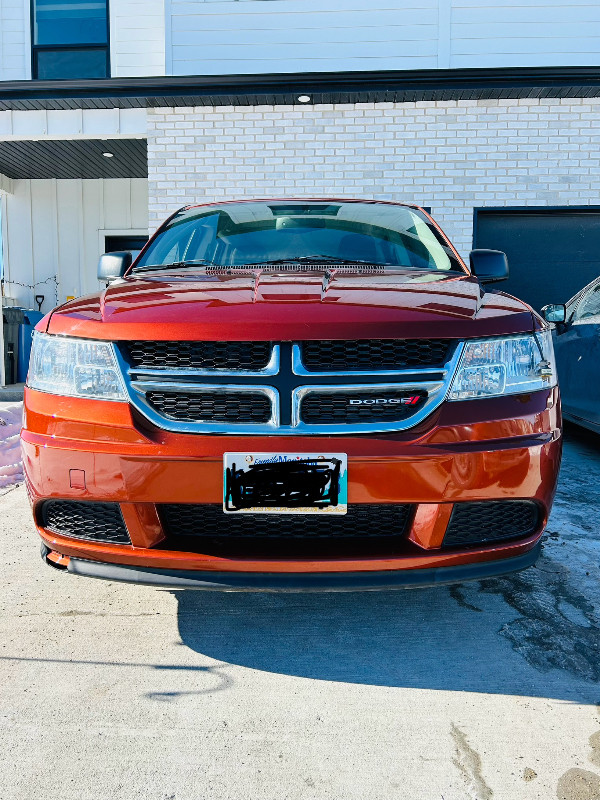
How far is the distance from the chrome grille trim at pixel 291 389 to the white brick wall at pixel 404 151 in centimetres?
621

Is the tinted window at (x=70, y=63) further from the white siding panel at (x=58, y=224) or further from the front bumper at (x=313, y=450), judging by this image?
the front bumper at (x=313, y=450)

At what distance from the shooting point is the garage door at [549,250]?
7656 mm

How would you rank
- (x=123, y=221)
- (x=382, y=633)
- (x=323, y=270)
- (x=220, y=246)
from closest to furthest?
1. (x=382, y=633)
2. (x=323, y=270)
3. (x=220, y=246)
4. (x=123, y=221)

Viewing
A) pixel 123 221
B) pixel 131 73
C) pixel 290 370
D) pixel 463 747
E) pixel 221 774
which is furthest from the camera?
pixel 123 221

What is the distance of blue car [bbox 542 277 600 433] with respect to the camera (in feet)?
14.8

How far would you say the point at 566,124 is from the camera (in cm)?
755

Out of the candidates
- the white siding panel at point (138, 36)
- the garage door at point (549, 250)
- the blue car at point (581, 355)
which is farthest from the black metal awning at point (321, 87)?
the blue car at point (581, 355)

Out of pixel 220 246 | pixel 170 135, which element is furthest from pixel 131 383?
pixel 170 135

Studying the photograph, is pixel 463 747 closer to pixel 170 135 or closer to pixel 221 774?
pixel 221 774

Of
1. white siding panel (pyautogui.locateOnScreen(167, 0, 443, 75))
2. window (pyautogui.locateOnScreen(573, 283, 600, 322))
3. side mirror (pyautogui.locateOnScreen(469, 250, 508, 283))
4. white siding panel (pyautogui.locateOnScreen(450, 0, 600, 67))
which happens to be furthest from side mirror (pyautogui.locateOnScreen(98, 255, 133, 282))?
white siding panel (pyautogui.locateOnScreen(450, 0, 600, 67))

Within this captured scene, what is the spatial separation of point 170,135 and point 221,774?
295 inches

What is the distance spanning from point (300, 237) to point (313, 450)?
5.17 ft

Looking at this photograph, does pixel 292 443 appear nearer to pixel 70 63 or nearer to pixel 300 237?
pixel 300 237

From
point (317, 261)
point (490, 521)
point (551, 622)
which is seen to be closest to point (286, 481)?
point (490, 521)
